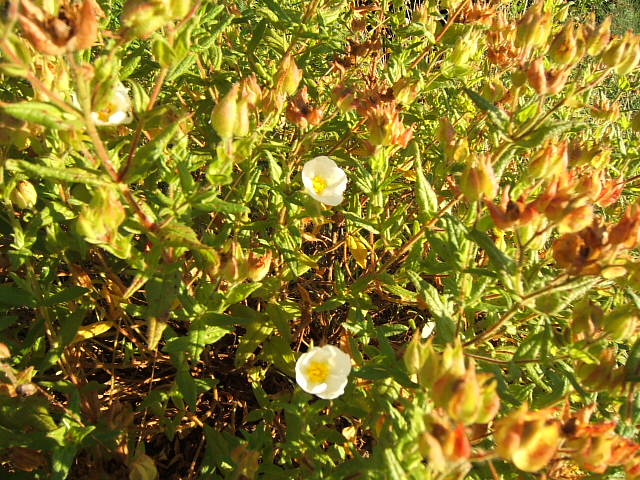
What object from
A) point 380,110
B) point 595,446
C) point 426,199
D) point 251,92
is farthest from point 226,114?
point 595,446

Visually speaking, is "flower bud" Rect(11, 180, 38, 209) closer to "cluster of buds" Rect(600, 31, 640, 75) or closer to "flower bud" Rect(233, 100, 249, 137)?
"flower bud" Rect(233, 100, 249, 137)

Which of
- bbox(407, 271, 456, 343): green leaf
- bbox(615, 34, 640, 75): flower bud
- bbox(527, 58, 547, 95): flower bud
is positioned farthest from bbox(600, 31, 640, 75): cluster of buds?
bbox(407, 271, 456, 343): green leaf

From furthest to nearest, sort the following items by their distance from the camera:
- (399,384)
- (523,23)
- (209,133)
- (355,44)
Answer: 1. (355,44)
2. (209,133)
3. (523,23)
4. (399,384)

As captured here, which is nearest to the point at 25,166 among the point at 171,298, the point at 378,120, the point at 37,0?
the point at 37,0

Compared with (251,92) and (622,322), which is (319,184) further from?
(622,322)

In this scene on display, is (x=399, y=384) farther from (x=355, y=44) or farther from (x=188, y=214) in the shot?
(x=355, y=44)

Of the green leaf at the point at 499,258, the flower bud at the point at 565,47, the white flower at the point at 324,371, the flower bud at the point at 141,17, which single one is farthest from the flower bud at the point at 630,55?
the flower bud at the point at 141,17

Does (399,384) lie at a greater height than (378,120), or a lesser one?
lesser
